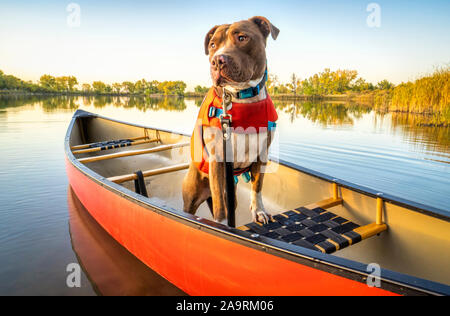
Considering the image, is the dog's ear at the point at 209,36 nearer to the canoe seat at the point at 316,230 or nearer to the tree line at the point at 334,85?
the canoe seat at the point at 316,230

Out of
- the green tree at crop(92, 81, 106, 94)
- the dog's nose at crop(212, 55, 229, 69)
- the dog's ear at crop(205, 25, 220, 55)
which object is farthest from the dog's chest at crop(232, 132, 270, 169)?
the green tree at crop(92, 81, 106, 94)

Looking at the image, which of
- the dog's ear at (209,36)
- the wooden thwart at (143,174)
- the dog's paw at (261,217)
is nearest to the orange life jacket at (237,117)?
the dog's ear at (209,36)

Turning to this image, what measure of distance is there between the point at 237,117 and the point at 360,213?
1.68 m

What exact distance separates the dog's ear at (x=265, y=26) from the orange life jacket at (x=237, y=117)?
545mm

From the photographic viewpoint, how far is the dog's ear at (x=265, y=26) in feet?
7.36

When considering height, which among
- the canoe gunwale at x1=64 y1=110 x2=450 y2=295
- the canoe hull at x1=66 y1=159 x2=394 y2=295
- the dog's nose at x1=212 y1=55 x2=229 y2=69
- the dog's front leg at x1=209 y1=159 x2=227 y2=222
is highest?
the dog's nose at x1=212 y1=55 x2=229 y2=69

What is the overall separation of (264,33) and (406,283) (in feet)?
6.65

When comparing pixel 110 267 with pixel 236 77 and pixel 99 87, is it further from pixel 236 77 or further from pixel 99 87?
pixel 99 87

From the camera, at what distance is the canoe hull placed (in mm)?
1687

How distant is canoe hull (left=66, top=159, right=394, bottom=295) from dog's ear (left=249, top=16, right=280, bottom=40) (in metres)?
1.72

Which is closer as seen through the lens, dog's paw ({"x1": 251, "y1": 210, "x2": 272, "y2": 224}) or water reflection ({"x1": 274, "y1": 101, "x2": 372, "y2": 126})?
dog's paw ({"x1": 251, "y1": 210, "x2": 272, "y2": 224})

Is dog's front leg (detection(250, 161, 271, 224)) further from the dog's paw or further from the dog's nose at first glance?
the dog's nose

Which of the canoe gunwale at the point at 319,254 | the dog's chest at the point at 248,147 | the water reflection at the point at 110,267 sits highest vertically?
the dog's chest at the point at 248,147
